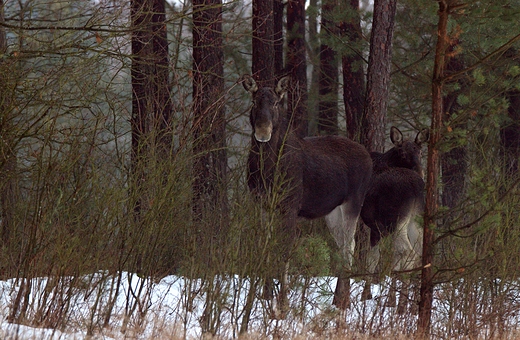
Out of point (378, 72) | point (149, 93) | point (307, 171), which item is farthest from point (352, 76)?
point (307, 171)

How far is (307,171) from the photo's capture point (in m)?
9.80

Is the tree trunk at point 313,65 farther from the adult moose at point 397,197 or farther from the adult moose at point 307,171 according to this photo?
the adult moose at point 307,171

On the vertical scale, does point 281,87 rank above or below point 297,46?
below

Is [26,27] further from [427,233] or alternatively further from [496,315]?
[496,315]

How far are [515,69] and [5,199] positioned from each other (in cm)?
712

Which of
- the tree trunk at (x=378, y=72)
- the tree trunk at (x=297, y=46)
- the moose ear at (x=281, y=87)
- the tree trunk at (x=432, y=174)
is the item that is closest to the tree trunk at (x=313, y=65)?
the tree trunk at (x=297, y=46)

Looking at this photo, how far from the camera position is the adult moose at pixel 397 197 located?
10375 mm

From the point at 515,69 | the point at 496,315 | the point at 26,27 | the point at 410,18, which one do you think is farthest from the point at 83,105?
the point at 410,18

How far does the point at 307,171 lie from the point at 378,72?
3.26m

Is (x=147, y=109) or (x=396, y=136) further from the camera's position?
(x=396, y=136)

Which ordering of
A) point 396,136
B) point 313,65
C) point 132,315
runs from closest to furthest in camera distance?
point 132,315, point 396,136, point 313,65

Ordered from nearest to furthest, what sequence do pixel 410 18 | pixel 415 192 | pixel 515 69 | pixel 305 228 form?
pixel 515 69
pixel 415 192
pixel 305 228
pixel 410 18

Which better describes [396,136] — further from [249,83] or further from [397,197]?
[249,83]

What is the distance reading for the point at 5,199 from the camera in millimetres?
10828
